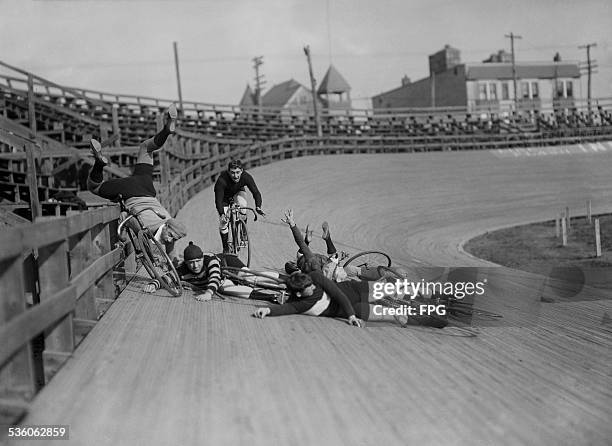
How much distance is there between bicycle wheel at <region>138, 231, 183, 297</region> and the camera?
7234 millimetres

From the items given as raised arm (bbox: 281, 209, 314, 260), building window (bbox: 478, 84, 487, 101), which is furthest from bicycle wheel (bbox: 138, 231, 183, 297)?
building window (bbox: 478, 84, 487, 101)

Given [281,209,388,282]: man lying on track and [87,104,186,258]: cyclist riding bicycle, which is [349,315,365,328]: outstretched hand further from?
[87,104,186,258]: cyclist riding bicycle

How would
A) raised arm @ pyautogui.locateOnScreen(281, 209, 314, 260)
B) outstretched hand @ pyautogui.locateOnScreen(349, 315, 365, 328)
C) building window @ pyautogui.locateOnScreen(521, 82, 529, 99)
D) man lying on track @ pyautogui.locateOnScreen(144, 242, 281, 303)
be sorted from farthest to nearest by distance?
building window @ pyautogui.locateOnScreen(521, 82, 529, 99), man lying on track @ pyautogui.locateOnScreen(144, 242, 281, 303), raised arm @ pyautogui.locateOnScreen(281, 209, 314, 260), outstretched hand @ pyautogui.locateOnScreen(349, 315, 365, 328)

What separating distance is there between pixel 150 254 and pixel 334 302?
8.14 feet

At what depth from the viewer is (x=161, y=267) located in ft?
25.6

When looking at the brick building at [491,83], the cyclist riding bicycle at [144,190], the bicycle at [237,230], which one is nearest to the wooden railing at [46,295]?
the cyclist riding bicycle at [144,190]

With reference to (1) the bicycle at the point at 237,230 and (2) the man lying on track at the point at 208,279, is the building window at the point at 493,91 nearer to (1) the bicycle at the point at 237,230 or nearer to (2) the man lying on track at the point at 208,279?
(1) the bicycle at the point at 237,230

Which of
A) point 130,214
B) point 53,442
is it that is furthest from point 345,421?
point 130,214

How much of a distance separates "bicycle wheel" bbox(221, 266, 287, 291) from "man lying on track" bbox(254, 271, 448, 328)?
707 millimetres

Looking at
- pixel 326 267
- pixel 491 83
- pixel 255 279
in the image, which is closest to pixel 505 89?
pixel 491 83

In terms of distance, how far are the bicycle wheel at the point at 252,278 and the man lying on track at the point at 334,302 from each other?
707mm

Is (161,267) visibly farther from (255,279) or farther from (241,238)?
(241,238)

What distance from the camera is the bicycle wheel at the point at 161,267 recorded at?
23.7 ft

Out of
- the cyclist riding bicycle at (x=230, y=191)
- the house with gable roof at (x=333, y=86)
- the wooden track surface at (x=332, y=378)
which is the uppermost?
the house with gable roof at (x=333, y=86)
